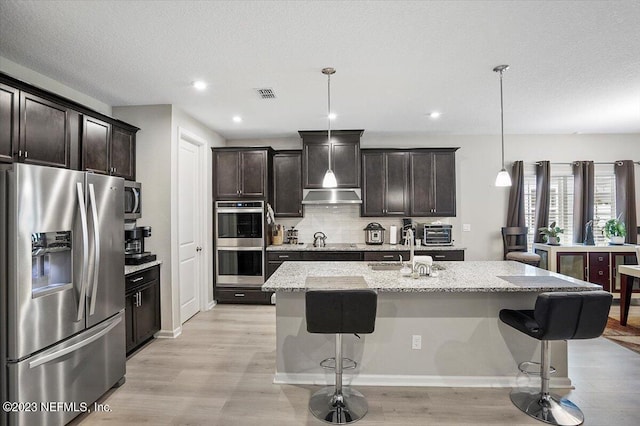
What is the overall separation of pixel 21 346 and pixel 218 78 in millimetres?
2540

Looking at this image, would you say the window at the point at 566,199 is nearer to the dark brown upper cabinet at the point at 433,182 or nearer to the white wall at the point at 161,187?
the dark brown upper cabinet at the point at 433,182

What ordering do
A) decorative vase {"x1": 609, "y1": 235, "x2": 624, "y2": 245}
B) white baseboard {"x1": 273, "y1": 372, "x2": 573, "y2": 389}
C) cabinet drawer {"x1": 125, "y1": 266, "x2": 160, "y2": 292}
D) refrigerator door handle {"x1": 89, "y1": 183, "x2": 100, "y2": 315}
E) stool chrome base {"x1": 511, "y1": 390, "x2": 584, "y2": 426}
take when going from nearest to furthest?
1. stool chrome base {"x1": 511, "y1": 390, "x2": 584, "y2": 426}
2. refrigerator door handle {"x1": 89, "y1": 183, "x2": 100, "y2": 315}
3. white baseboard {"x1": 273, "y1": 372, "x2": 573, "y2": 389}
4. cabinet drawer {"x1": 125, "y1": 266, "x2": 160, "y2": 292}
5. decorative vase {"x1": 609, "y1": 235, "x2": 624, "y2": 245}

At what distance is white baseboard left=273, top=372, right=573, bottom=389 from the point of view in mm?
2766

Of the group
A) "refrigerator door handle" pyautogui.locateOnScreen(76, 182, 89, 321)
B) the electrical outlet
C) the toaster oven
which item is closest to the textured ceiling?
"refrigerator door handle" pyautogui.locateOnScreen(76, 182, 89, 321)

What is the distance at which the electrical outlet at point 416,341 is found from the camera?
2.80 meters

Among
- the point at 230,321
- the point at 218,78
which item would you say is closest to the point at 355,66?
the point at 218,78

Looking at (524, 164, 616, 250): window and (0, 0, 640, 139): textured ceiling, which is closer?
(0, 0, 640, 139): textured ceiling

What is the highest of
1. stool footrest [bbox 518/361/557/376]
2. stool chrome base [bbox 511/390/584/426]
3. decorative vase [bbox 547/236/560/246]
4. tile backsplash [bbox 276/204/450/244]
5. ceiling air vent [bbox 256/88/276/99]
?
ceiling air vent [bbox 256/88/276/99]

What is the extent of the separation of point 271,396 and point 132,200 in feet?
8.36

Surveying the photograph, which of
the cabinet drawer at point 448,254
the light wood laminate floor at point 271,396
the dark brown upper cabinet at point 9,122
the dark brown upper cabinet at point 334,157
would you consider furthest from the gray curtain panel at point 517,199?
the dark brown upper cabinet at point 9,122

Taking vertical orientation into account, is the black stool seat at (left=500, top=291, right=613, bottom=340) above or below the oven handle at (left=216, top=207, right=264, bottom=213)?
below

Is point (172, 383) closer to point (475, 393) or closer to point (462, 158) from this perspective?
point (475, 393)

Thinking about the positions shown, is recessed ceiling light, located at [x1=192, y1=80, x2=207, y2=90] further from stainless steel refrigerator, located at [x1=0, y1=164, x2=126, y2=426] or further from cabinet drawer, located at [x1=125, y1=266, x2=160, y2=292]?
cabinet drawer, located at [x1=125, y1=266, x2=160, y2=292]

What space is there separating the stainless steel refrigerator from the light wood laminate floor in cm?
39
